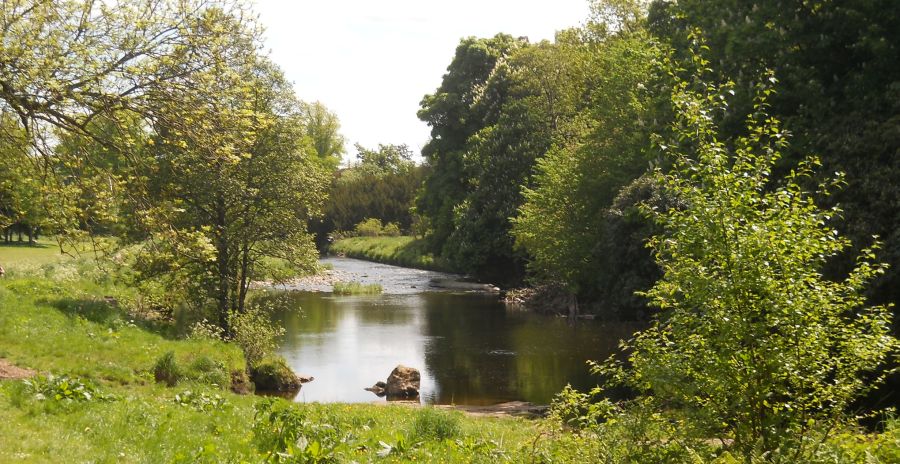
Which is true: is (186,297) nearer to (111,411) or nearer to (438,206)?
(111,411)

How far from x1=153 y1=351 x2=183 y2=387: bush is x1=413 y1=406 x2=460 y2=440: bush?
8821 mm

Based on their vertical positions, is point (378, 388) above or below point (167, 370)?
below

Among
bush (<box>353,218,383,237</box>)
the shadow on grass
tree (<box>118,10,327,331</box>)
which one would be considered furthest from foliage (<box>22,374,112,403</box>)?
bush (<box>353,218,383,237</box>)

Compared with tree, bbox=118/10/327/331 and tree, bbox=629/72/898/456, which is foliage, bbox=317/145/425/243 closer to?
tree, bbox=118/10/327/331

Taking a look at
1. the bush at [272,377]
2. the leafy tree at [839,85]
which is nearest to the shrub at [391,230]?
the bush at [272,377]

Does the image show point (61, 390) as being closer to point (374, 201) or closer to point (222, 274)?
point (222, 274)

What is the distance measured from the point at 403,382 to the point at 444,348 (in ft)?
22.0

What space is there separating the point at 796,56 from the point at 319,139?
86031mm

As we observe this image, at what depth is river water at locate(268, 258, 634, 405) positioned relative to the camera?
24078 mm

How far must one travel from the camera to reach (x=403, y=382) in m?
23.6

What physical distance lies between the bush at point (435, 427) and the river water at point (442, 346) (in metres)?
9.43

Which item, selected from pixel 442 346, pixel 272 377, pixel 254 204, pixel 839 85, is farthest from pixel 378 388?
pixel 839 85

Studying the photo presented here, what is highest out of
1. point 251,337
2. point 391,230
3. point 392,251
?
point 391,230

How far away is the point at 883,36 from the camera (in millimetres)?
18266
